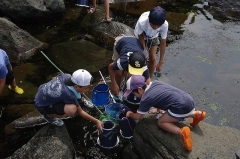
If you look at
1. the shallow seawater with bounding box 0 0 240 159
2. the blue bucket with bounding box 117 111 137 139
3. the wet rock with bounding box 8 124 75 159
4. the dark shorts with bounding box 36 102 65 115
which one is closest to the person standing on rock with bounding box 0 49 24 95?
the shallow seawater with bounding box 0 0 240 159

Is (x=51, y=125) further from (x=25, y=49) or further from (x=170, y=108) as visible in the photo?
(x=25, y=49)

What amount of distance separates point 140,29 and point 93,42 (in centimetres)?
234

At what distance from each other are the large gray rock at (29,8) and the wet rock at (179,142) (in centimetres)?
504

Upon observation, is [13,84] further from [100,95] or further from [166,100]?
[166,100]

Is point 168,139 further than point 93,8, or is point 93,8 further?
point 93,8

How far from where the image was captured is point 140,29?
514cm

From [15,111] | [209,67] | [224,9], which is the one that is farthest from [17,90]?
[224,9]

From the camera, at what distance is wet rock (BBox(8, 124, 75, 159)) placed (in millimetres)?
3697

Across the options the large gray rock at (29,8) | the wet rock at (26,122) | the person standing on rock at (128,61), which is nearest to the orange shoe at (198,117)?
the person standing on rock at (128,61)

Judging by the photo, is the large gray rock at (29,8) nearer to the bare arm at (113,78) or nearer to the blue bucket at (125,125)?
the bare arm at (113,78)

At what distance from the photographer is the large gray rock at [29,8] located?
24.1 ft

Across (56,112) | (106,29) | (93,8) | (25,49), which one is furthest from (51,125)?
(93,8)

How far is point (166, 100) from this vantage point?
3.70m

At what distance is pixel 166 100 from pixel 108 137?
1.01 meters
